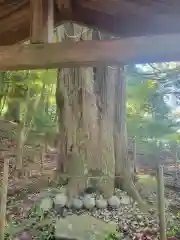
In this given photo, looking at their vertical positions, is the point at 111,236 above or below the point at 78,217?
below

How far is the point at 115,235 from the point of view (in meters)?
3.53

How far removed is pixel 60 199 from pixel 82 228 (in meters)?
0.81

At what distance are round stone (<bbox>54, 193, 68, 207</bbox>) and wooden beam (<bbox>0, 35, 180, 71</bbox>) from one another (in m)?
2.57

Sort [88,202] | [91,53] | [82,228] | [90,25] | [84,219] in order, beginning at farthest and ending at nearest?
[88,202] → [84,219] → [82,228] → [90,25] → [91,53]

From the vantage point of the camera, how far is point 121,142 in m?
4.69

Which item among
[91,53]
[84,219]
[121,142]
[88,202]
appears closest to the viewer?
[91,53]

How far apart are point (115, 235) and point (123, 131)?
1.66 metres

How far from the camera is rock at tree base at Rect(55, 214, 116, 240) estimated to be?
3393 millimetres

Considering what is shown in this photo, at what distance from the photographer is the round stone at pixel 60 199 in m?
4.18

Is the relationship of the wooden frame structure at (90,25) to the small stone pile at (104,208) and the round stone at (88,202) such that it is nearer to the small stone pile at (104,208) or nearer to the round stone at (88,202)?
the small stone pile at (104,208)

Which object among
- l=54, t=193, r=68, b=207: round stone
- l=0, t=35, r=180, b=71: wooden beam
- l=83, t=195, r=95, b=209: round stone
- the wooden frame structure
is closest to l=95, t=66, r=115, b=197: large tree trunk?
l=83, t=195, r=95, b=209: round stone

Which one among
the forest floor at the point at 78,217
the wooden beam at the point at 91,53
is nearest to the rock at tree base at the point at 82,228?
the forest floor at the point at 78,217

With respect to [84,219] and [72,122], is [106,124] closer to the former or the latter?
[72,122]

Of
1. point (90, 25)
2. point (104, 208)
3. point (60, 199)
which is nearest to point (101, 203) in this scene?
point (104, 208)
